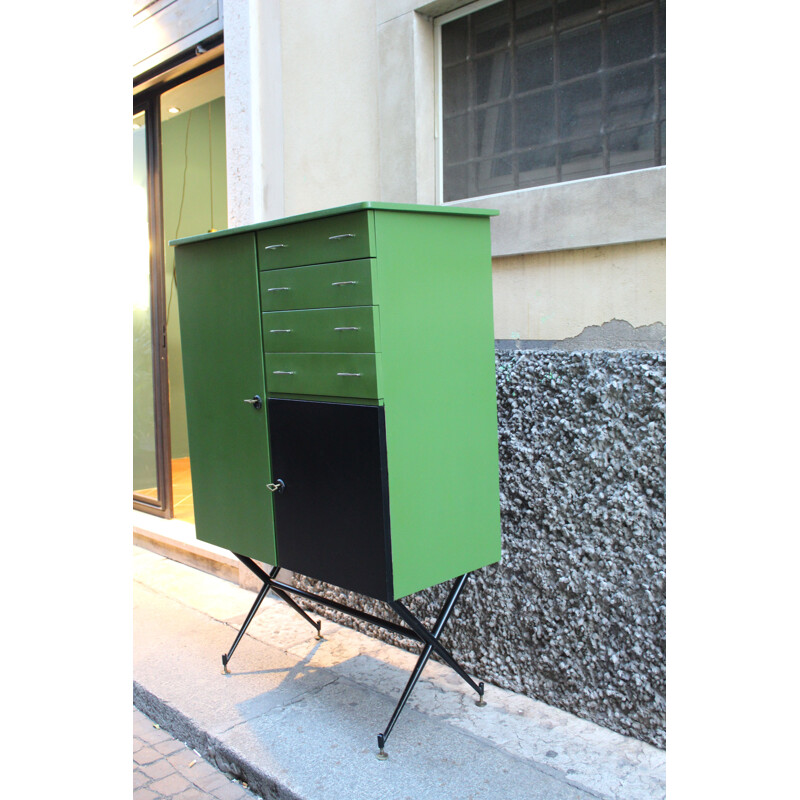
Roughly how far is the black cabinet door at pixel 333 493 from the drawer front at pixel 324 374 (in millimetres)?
53

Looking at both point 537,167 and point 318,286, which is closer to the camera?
point 318,286

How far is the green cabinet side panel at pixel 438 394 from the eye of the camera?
2.86m

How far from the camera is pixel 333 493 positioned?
10.0 ft

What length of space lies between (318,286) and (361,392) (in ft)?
1.44

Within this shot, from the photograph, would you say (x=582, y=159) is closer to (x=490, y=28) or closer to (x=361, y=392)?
(x=490, y=28)

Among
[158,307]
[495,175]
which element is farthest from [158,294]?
[495,175]

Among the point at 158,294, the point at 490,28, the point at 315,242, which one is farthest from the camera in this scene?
the point at 158,294

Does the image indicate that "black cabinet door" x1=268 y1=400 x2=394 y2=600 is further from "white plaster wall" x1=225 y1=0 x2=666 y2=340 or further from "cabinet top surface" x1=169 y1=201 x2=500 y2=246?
"white plaster wall" x1=225 y1=0 x2=666 y2=340

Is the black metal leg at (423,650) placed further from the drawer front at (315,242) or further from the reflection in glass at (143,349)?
the reflection in glass at (143,349)

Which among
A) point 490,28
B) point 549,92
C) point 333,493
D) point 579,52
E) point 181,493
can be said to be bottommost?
point 181,493

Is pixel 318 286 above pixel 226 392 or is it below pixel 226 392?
above

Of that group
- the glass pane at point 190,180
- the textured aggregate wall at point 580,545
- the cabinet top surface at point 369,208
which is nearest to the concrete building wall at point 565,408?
the textured aggregate wall at point 580,545

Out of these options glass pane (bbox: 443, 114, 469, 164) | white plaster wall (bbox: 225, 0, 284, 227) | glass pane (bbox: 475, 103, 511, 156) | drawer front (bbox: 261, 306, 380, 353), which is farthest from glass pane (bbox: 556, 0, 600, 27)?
white plaster wall (bbox: 225, 0, 284, 227)

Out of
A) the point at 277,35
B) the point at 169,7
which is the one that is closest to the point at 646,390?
the point at 277,35
